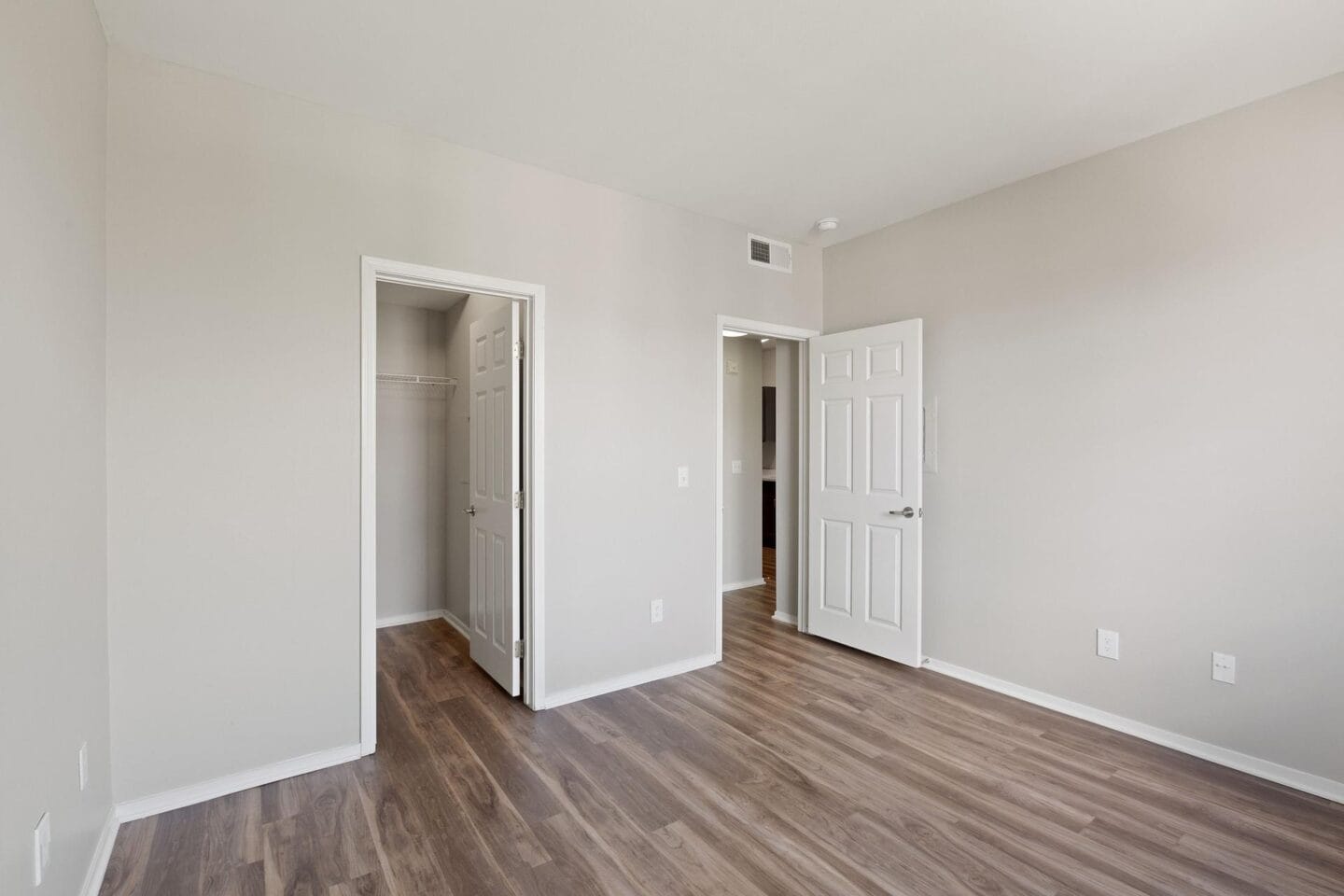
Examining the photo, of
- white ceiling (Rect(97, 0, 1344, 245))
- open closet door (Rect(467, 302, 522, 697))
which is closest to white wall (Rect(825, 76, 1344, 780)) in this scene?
white ceiling (Rect(97, 0, 1344, 245))

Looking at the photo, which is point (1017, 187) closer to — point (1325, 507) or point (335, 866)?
point (1325, 507)

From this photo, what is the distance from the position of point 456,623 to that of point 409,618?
0.42m

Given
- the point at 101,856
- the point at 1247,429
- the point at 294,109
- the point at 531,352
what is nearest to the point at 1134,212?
the point at 1247,429

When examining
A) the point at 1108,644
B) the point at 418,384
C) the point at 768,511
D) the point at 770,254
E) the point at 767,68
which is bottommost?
the point at 1108,644

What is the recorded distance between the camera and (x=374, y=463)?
270cm

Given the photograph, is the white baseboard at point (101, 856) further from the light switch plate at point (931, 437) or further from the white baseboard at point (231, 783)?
the light switch plate at point (931, 437)

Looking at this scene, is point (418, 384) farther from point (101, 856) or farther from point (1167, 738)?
point (1167, 738)

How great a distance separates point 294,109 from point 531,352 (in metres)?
1.34

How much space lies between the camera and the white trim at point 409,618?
4508 millimetres

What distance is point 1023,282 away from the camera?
10.6 feet

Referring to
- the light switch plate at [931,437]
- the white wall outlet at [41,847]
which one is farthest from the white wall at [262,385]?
the light switch plate at [931,437]

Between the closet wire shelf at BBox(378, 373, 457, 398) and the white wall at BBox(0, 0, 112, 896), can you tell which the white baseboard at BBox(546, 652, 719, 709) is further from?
the closet wire shelf at BBox(378, 373, 457, 398)

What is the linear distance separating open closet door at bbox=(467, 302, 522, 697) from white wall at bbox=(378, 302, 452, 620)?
1.14 m

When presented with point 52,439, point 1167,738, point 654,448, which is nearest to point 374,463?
point 52,439
